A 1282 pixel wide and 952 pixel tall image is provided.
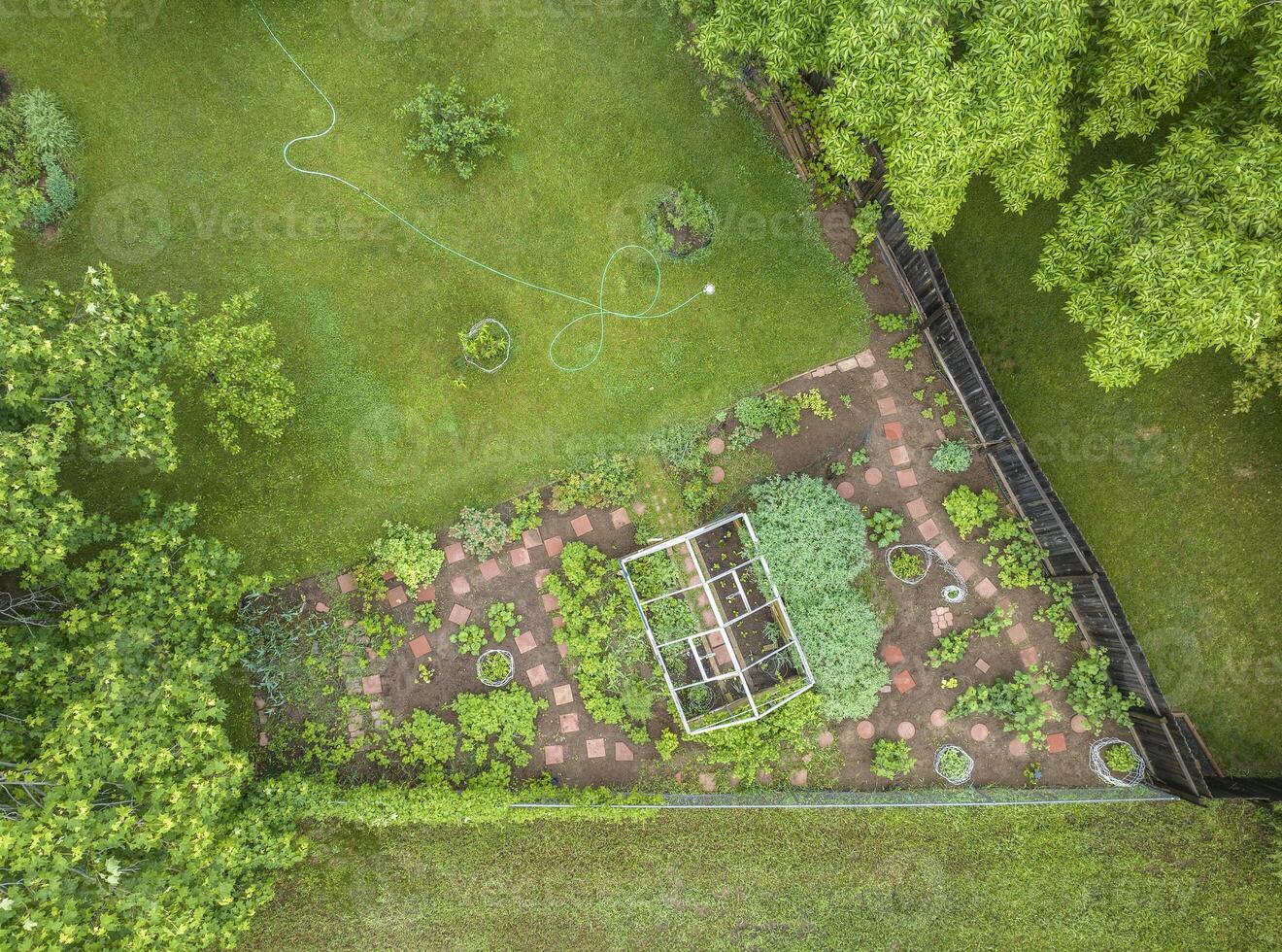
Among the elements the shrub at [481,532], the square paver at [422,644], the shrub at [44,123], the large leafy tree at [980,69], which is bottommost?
the square paver at [422,644]

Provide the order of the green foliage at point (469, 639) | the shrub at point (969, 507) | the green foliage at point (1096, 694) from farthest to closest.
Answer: the green foliage at point (469, 639)
the shrub at point (969, 507)
the green foliage at point (1096, 694)

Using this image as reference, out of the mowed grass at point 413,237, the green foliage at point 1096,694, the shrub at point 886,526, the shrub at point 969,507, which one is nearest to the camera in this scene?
the green foliage at point 1096,694

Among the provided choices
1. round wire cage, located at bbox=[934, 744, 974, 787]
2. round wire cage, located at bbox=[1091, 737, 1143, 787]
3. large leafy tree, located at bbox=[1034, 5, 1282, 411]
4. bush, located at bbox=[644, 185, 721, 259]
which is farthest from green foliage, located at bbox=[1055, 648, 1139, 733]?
bush, located at bbox=[644, 185, 721, 259]

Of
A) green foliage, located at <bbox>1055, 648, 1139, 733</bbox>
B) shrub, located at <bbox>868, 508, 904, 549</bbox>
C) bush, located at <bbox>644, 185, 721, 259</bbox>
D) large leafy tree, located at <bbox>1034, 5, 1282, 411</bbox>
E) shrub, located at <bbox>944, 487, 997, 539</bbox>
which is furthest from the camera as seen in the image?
bush, located at <bbox>644, 185, 721, 259</bbox>

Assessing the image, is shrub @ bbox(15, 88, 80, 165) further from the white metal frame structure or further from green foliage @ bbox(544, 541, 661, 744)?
the white metal frame structure

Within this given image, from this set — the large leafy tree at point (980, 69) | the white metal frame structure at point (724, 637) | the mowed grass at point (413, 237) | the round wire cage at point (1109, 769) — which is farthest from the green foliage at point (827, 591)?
the large leafy tree at point (980, 69)

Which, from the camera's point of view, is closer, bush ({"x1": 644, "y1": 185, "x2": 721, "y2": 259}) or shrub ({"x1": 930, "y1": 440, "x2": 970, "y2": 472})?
shrub ({"x1": 930, "y1": 440, "x2": 970, "y2": 472})

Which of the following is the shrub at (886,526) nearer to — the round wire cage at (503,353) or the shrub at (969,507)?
the shrub at (969,507)
